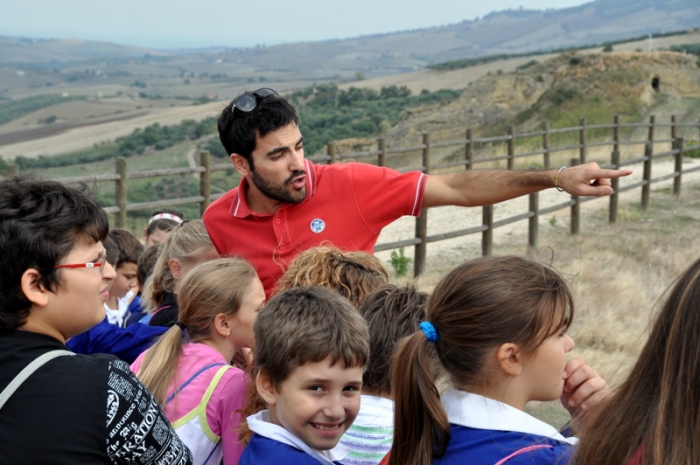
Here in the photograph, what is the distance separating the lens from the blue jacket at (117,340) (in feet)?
8.98

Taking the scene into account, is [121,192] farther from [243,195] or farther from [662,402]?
[662,402]

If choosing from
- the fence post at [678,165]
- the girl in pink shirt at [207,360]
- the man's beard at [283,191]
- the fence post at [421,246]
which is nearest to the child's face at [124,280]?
the man's beard at [283,191]

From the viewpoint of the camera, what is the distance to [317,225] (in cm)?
305

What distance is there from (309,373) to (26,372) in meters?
0.64

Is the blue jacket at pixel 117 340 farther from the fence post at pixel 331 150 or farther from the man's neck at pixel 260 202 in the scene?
the fence post at pixel 331 150

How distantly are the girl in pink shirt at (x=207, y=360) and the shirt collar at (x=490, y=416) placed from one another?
72 centimetres

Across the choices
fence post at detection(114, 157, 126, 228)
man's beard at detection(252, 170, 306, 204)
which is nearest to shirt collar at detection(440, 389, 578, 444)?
man's beard at detection(252, 170, 306, 204)

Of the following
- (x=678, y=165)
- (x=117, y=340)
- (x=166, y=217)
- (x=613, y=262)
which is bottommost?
(x=613, y=262)

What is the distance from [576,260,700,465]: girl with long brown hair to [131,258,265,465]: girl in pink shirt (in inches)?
44.8

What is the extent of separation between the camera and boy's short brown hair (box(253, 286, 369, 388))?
6.13 ft

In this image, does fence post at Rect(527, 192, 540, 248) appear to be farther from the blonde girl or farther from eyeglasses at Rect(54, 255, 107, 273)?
eyeglasses at Rect(54, 255, 107, 273)

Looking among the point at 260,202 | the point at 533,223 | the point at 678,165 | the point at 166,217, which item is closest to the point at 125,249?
the point at 166,217

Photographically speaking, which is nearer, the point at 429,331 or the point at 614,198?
the point at 429,331

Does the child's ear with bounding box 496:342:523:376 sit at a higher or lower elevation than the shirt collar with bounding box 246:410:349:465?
higher
